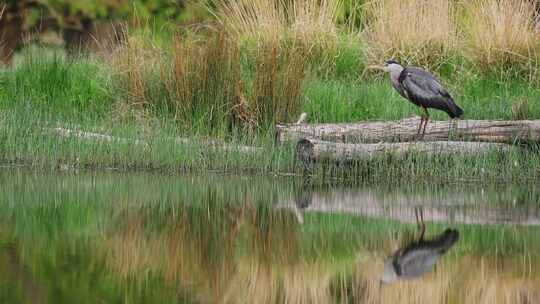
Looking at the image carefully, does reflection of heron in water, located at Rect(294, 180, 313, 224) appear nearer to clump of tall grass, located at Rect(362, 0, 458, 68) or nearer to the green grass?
the green grass

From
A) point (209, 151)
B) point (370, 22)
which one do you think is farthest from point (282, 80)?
point (370, 22)

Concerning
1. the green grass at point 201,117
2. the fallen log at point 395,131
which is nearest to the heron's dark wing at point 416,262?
the green grass at point 201,117

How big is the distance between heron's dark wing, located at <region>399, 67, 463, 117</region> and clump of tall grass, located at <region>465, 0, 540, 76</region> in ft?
11.0

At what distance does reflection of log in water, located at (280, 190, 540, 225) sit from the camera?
7.80 m

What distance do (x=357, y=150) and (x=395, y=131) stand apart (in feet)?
2.58

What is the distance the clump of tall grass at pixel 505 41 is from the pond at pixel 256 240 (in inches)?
173

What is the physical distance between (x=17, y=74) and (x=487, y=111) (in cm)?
456

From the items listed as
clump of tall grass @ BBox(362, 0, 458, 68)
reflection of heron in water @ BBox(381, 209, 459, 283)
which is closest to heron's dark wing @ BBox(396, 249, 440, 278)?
reflection of heron in water @ BBox(381, 209, 459, 283)

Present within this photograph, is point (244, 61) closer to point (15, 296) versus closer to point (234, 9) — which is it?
point (234, 9)

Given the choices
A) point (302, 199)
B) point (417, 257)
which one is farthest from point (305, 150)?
point (417, 257)

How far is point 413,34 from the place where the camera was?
14078 millimetres

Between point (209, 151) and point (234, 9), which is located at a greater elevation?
point (234, 9)

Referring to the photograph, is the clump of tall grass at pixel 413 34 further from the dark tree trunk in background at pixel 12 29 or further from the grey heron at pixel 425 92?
the dark tree trunk in background at pixel 12 29

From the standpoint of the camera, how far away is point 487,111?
11.7 metres
